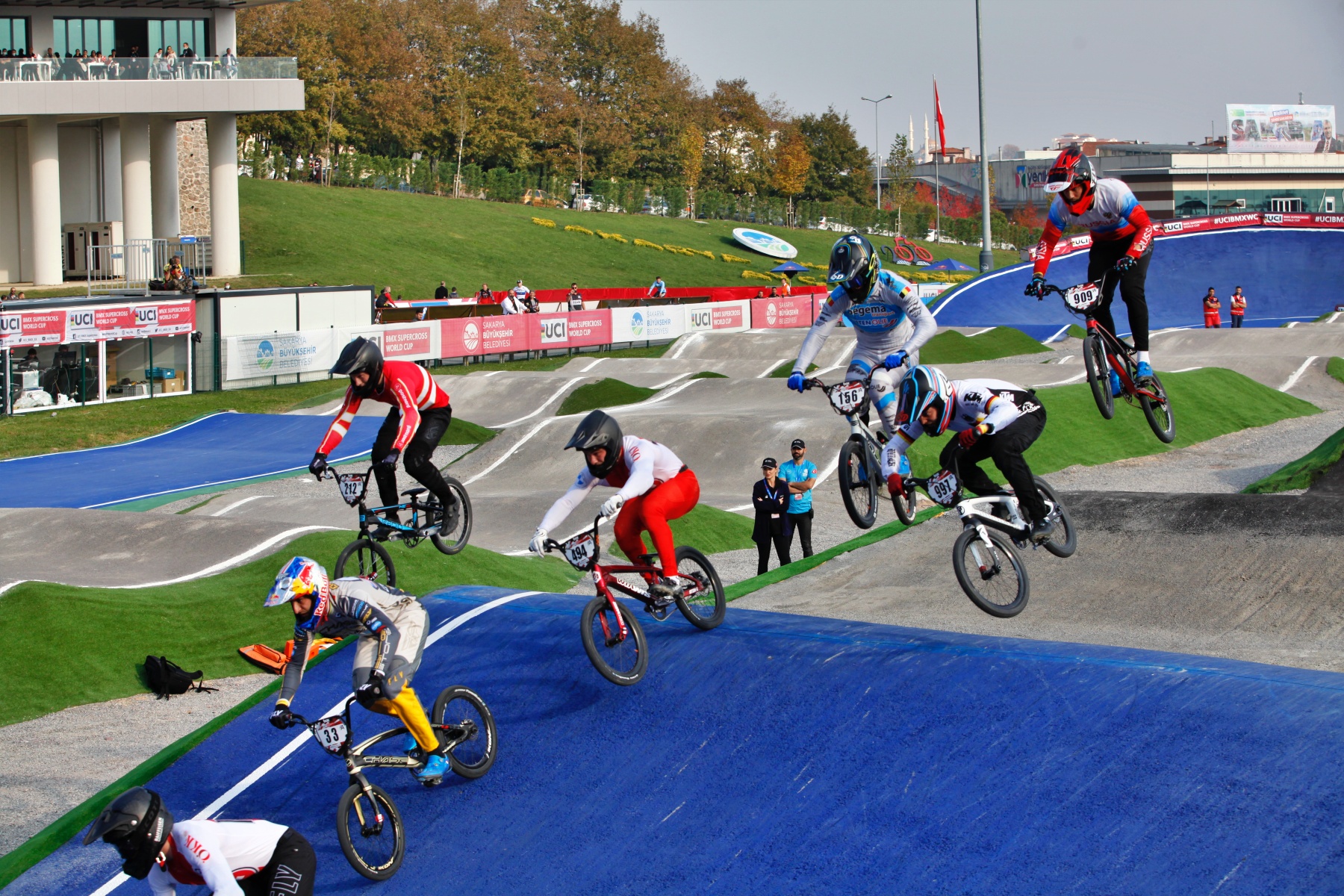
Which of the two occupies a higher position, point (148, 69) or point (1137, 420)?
point (148, 69)

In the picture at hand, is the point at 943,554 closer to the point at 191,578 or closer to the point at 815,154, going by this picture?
the point at 191,578

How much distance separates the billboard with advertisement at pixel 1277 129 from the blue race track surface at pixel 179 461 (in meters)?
118

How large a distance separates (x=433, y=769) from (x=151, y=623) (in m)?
8.02

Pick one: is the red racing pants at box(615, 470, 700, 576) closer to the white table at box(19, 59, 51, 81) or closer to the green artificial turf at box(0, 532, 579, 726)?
the green artificial turf at box(0, 532, 579, 726)

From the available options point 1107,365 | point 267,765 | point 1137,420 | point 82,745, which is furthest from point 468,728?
point 1137,420

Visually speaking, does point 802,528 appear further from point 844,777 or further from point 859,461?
point 844,777

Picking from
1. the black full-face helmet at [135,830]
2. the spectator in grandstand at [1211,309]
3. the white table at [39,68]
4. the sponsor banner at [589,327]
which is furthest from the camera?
the white table at [39,68]

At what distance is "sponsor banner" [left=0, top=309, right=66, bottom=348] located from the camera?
34.4 meters

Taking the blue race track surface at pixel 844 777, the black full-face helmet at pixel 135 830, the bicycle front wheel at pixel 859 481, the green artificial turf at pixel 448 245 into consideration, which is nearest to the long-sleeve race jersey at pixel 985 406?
the bicycle front wheel at pixel 859 481

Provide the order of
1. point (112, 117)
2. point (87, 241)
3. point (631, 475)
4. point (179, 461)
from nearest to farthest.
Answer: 1. point (631, 475)
2. point (179, 461)
3. point (112, 117)
4. point (87, 241)

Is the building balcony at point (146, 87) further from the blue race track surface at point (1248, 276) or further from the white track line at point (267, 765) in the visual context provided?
the white track line at point (267, 765)

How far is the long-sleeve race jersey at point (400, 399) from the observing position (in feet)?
40.9

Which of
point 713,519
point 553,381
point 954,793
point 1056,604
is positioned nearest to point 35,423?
point 553,381

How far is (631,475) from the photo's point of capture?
10336mm
